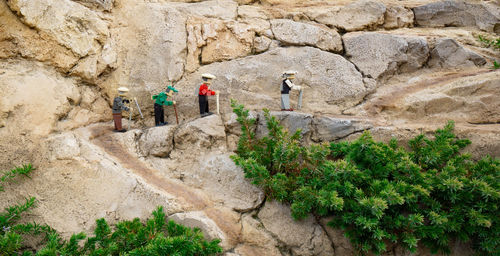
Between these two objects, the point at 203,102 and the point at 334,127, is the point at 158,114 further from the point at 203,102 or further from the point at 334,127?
the point at 334,127

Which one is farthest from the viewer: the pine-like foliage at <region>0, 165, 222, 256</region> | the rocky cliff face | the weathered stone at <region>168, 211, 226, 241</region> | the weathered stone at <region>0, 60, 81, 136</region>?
the weathered stone at <region>0, 60, 81, 136</region>

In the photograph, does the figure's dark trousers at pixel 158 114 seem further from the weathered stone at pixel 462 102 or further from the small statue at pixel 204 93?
the weathered stone at pixel 462 102

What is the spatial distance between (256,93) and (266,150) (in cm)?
223

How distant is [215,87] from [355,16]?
4.81 meters

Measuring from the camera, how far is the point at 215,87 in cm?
710

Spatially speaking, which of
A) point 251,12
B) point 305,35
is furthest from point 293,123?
point 251,12

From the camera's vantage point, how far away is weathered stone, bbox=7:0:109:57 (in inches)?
238

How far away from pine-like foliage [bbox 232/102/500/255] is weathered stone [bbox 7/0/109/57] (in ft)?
15.0

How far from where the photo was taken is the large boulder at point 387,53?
7.72 meters

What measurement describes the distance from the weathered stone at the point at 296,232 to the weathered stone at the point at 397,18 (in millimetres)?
6858

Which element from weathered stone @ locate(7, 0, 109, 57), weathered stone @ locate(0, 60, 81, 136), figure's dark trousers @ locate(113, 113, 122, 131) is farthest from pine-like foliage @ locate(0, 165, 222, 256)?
weathered stone @ locate(7, 0, 109, 57)

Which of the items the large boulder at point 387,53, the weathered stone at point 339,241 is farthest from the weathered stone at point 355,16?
the weathered stone at point 339,241

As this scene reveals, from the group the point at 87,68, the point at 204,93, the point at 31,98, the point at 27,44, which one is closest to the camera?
the point at 31,98

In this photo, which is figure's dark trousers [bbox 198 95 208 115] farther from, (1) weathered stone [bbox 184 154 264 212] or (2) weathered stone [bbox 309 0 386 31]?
(2) weathered stone [bbox 309 0 386 31]
